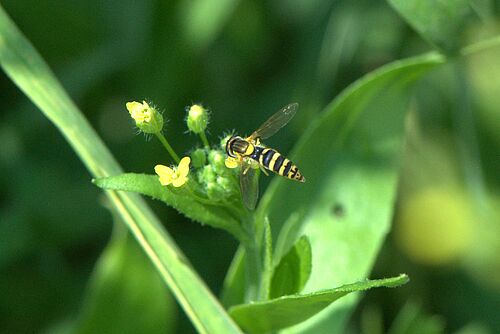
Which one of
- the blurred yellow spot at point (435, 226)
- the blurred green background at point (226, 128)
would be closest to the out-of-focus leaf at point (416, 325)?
the blurred green background at point (226, 128)

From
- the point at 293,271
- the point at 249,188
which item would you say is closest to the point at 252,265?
the point at 293,271

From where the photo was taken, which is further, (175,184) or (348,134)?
(348,134)

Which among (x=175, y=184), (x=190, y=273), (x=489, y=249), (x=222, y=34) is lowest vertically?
(x=489, y=249)

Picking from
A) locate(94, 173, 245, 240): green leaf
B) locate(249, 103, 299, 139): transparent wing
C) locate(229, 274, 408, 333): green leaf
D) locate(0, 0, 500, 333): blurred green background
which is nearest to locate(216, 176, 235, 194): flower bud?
locate(94, 173, 245, 240): green leaf

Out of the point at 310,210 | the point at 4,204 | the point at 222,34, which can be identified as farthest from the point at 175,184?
the point at 222,34

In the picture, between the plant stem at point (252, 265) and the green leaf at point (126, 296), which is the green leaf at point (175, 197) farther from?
the green leaf at point (126, 296)

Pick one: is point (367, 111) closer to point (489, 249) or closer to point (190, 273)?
point (190, 273)
